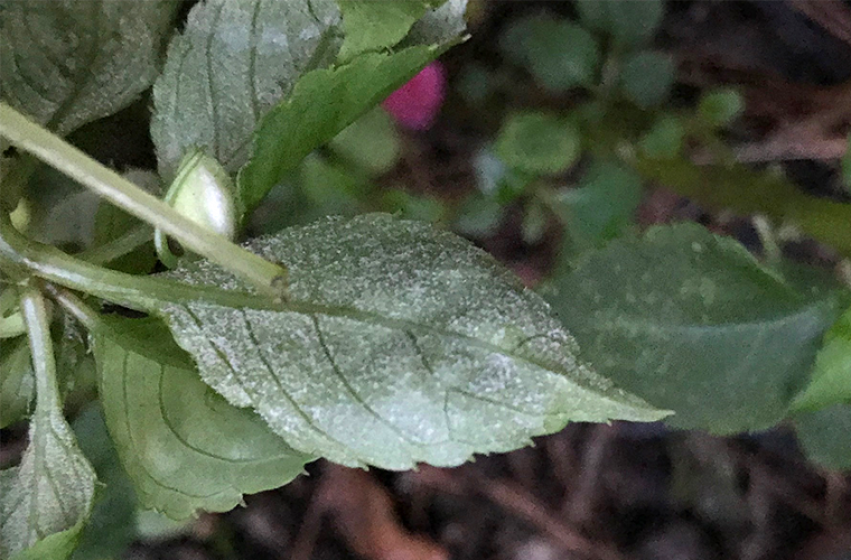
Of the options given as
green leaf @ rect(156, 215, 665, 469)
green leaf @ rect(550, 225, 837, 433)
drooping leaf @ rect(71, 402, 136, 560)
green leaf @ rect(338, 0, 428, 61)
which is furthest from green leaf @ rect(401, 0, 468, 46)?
drooping leaf @ rect(71, 402, 136, 560)

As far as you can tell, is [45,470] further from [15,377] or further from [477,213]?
[477,213]

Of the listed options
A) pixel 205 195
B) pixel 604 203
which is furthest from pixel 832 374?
pixel 604 203

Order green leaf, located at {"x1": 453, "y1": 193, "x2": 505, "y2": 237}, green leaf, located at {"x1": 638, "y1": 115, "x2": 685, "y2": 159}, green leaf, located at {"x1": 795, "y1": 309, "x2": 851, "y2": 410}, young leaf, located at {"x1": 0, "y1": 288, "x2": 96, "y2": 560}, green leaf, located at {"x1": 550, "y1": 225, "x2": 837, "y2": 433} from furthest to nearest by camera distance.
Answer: green leaf, located at {"x1": 453, "y1": 193, "x2": 505, "y2": 237} → green leaf, located at {"x1": 638, "y1": 115, "x2": 685, "y2": 159} → green leaf, located at {"x1": 550, "y1": 225, "x2": 837, "y2": 433} → green leaf, located at {"x1": 795, "y1": 309, "x2": 851, "y2": 410} → young leaf, located at {"x1": 0, "y1": 288, "x2": 96, "y2": 560}

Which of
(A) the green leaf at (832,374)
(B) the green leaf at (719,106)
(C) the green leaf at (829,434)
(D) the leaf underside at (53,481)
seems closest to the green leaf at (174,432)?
(D) the leaf underside at (53,481)

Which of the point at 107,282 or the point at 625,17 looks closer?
the point at 107,282

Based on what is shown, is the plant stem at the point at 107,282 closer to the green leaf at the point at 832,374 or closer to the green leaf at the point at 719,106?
the green leaf at the point at 832,374

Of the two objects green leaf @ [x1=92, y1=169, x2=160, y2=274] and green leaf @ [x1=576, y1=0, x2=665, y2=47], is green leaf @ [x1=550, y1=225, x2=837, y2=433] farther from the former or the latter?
green leaf @ [x1=576, y1=0, x2=665, y2=47]
